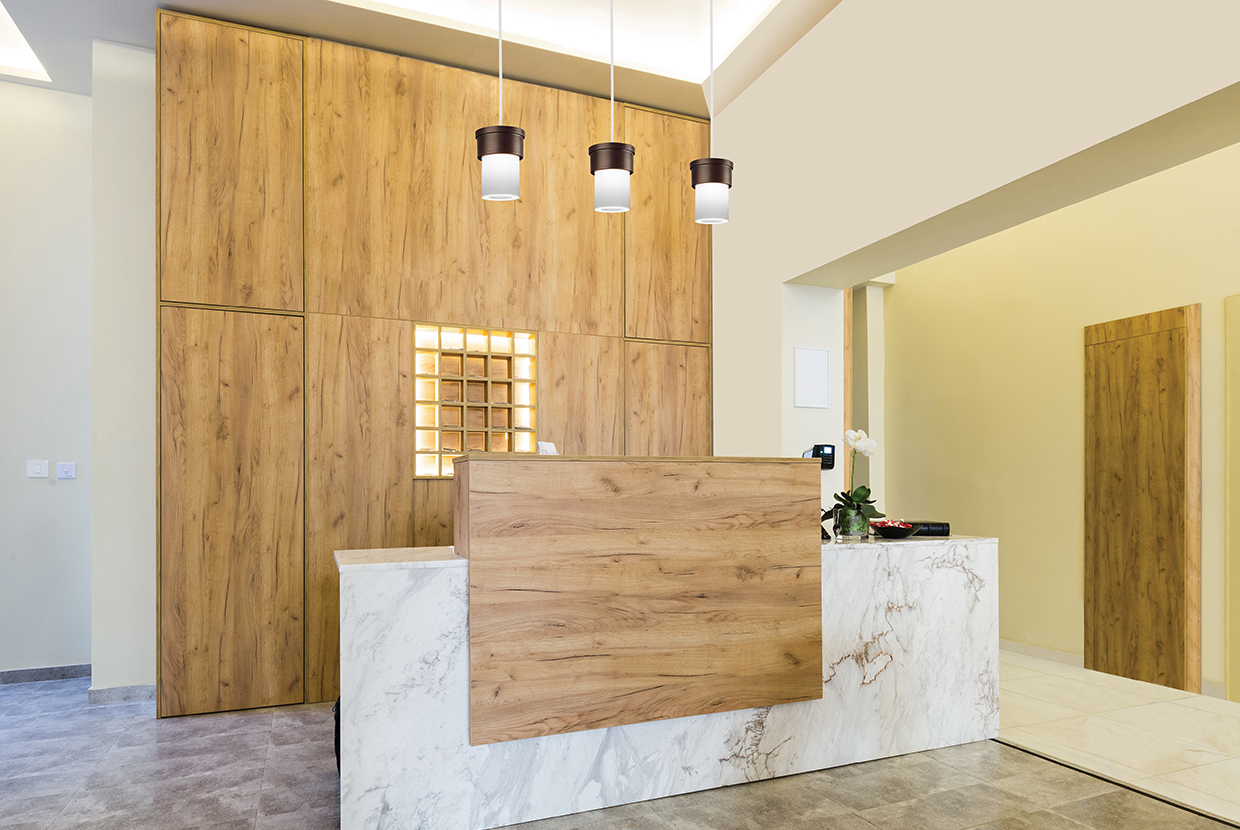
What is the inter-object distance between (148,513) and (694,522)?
306 cm

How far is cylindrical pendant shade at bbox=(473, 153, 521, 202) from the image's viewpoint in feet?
10.0

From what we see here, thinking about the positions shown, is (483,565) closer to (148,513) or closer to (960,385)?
(148,513)

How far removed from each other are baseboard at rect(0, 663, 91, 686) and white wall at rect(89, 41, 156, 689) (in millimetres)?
742

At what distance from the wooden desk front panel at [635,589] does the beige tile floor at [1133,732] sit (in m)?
Answer: 1.27

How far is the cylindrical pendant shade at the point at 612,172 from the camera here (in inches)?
124

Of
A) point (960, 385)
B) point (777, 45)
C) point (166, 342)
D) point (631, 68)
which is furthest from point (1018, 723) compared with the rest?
point (166, 342)

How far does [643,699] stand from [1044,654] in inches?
156

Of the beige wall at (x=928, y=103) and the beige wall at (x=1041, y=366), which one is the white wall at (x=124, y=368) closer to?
the beige wall at (x=928, y=103)

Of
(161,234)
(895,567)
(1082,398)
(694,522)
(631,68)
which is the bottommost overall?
(895,567)

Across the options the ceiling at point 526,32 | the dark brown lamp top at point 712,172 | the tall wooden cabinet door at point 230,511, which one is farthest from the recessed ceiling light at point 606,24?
the tall wooden cabinet door at point 230,511

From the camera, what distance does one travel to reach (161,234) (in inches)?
156

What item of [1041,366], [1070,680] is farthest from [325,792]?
[1041,366]

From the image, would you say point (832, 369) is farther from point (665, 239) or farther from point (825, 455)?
point (665, 239)

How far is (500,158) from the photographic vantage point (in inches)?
121
